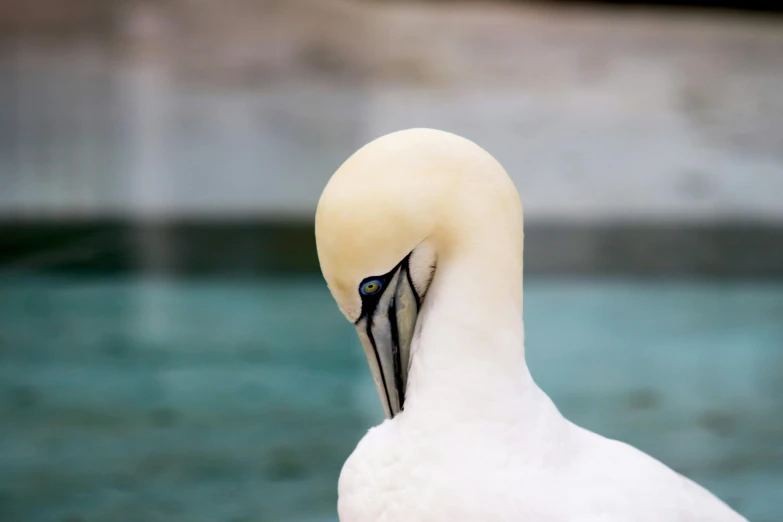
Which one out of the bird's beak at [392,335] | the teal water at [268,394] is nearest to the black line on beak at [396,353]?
the bird's beak at [392,335]

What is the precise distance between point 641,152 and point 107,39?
5.73 m

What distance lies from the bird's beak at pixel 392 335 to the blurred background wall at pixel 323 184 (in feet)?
6.81

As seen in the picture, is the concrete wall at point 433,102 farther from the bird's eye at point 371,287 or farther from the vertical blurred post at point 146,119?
the bird's eye at point 371,287

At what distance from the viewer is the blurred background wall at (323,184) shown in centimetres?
378

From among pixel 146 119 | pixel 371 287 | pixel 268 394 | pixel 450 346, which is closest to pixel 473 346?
pixel 450 346

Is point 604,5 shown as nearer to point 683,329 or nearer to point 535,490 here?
point 683,329

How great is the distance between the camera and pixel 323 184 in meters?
9.63

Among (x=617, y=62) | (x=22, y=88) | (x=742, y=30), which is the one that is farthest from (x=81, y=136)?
(x=742, y=30)

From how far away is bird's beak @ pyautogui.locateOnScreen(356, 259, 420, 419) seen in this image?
3.32 feet

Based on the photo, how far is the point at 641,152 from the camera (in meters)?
10.0

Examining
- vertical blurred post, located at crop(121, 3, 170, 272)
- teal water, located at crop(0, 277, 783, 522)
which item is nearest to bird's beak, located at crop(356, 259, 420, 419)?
teal water, located at crop(0, 277, 783, 522)

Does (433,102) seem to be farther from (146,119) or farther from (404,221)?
(404,221)

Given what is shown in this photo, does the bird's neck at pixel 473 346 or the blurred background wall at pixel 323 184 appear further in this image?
the blurred background wall at pixel 323 184

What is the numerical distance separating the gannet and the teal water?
4.29ft
